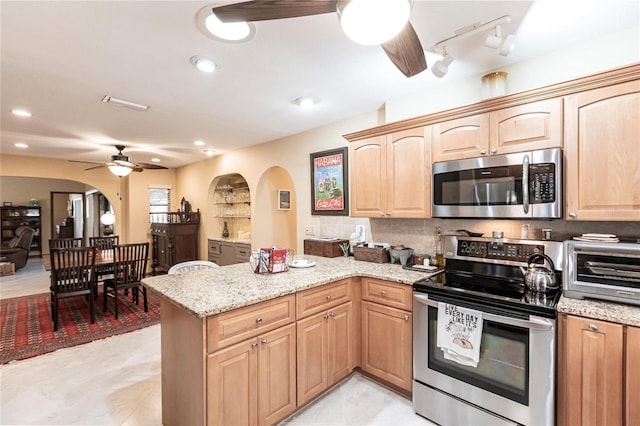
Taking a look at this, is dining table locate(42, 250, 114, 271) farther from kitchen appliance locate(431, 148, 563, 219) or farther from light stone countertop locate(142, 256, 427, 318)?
kitchen appliance locate(431, 148, 563, 219)

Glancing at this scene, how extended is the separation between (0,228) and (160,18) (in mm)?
11177

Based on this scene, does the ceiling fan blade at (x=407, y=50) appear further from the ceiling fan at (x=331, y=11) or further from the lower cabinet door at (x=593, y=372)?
the lower cabinet door at (x=593, y=372)

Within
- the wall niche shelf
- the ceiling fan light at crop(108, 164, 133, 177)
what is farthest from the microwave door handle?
the ceiling fan light at crop(108, 164, 133, 177)

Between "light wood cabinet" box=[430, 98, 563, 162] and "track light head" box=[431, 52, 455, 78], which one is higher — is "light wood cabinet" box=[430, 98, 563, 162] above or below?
below

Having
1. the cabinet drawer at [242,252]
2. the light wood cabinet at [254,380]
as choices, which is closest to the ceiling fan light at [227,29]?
the light wood cabinet at [254,380]

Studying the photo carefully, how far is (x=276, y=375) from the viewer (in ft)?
6.01

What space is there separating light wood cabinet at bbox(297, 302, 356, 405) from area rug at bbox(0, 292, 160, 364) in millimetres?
2510

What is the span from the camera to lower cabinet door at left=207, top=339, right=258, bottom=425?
1524 millimetres

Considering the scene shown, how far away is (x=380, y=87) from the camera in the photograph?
2.61 metres

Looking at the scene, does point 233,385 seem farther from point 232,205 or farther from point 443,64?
point 232,205

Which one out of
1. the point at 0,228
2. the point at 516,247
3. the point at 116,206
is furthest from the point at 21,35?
the point at 0,228

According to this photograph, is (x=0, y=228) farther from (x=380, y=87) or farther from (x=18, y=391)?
(x=380, y=87)

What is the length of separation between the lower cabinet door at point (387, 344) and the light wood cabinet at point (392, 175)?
0.83m

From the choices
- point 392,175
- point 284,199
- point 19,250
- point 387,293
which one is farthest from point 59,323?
point 19,250
